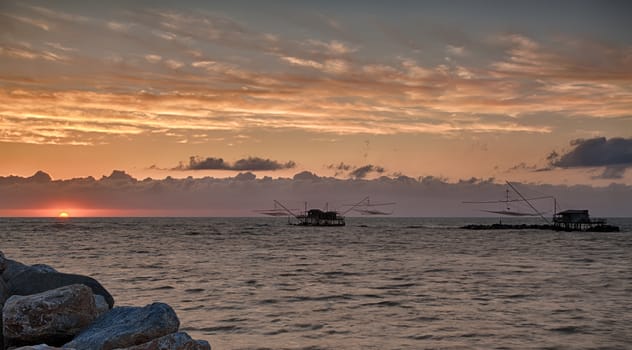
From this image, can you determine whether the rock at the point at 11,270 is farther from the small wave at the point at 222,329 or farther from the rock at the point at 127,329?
the small wave at the point at 222,329

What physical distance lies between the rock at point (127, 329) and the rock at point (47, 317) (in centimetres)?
39

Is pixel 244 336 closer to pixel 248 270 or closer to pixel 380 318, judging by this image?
pixel 380 318

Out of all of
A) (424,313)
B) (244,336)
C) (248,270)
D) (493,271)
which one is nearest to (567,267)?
(493,271)

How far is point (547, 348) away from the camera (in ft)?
67.2

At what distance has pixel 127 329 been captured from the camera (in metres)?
12.7

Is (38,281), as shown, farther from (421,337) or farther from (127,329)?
(421,337)

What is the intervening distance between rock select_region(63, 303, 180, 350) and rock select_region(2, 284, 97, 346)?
387 mm

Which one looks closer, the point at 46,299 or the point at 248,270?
the point at 46,299

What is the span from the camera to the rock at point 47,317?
42.8 ft

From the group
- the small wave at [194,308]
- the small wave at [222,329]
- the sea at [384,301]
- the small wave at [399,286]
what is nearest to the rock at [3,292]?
the sea at [384,301]

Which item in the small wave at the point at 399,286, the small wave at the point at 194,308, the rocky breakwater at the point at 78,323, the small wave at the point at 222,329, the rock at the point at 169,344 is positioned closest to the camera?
the rock at the point at 169,344

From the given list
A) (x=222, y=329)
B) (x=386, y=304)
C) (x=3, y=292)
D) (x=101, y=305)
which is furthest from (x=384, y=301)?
(x=3, y=292)

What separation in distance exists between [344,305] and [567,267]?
3225cm

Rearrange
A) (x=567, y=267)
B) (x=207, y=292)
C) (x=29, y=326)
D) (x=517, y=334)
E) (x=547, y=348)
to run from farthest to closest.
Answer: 1. (x=567, y=267)
2. (x=207, y=292)
3. (x=517, y=334)
4. (x=547, y=348)
5. (x=29, y=326)
